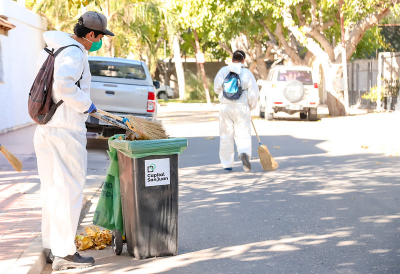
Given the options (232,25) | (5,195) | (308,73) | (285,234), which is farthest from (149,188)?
(232,25)

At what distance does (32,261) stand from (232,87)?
540cm

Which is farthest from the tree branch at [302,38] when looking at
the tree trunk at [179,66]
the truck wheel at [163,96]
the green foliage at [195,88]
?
the truck wheel at [163,96]

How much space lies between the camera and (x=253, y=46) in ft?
113

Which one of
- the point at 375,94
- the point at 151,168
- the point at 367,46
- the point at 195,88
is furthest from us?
the point at 195,88

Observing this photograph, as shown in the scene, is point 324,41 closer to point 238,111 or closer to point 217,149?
point 217,149

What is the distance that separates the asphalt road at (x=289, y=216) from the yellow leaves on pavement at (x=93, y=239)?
91 mm

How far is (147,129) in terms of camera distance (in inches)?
197

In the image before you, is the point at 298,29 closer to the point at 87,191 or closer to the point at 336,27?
the point at 336,27

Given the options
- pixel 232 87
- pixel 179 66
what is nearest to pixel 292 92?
pixel 232 87

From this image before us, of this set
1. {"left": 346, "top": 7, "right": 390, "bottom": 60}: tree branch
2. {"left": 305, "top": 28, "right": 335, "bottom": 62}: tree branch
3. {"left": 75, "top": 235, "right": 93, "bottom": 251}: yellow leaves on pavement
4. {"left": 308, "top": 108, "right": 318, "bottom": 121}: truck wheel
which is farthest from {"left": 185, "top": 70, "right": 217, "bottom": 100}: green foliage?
{"left": 75, "top": 235, "right": 93, "bottom": 251}: yellow leaves on pavement

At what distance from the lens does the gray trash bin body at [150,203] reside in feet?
16.0

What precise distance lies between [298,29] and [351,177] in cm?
1369

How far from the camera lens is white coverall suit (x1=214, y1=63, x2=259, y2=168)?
959 cm

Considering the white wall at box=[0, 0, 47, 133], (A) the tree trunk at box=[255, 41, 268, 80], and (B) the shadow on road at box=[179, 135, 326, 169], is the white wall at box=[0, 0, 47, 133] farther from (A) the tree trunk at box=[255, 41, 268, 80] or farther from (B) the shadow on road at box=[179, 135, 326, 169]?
(A) the tree trunk at box=[255, 41, 268, 80]
